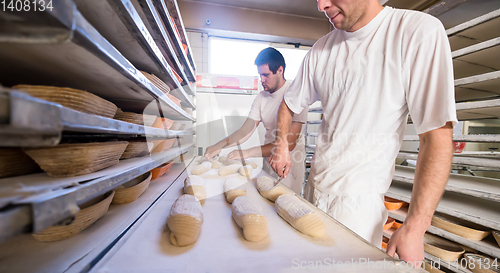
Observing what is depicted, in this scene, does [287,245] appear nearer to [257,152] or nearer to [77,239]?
[77,239]

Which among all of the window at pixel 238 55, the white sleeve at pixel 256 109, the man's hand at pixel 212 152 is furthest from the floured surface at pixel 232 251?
the window at pixel 238 55

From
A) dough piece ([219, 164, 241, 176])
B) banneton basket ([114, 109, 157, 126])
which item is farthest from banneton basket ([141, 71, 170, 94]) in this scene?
dough piece ([219, 164, 241, 176])

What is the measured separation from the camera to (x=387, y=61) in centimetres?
98

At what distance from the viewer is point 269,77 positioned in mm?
2021

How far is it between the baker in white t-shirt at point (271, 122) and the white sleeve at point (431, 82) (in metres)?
0.90

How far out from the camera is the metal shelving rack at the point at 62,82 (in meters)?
0.29

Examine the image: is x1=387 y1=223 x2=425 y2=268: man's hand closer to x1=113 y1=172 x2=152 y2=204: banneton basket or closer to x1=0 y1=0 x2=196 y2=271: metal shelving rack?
x1=0 y1=0 x2=196 y2=271: metal shelving rack

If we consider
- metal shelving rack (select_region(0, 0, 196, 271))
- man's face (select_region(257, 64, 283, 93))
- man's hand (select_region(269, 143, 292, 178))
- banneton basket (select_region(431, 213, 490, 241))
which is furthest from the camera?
man's face (select_region(257, 64, 283, 93))

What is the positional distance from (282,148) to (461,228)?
158 cm

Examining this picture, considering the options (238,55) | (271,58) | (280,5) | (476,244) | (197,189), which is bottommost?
(476,244)

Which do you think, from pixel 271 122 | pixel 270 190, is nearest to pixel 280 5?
pixel 271 122

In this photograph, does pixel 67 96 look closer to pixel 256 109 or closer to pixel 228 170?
pixel 228 170

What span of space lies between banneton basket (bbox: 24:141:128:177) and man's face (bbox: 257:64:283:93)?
1.59m

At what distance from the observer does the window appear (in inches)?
143
